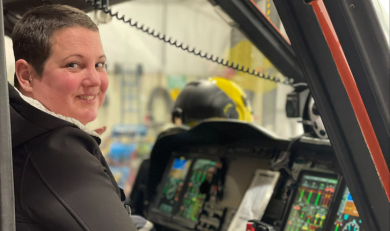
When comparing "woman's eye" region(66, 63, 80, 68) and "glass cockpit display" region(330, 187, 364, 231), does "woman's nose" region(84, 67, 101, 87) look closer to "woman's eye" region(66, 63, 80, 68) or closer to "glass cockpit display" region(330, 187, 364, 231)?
"woman's eye" region(66, 63, 80, 68)

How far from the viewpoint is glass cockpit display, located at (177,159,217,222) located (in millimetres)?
2338

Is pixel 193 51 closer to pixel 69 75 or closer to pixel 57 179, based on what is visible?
pixel 69 75

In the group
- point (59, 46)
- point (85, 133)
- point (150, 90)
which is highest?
point (150, 90)

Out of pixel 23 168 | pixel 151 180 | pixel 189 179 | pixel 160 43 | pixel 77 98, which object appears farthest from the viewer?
pixel 160 43

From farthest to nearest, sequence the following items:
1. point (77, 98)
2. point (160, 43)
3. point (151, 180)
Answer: point (160, 43) < point (151, 180) < point (77, 98)

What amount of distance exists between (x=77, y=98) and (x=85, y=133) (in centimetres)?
12

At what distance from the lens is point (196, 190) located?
94.2 inches

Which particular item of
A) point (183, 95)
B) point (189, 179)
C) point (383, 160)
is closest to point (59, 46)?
point (383, 160)

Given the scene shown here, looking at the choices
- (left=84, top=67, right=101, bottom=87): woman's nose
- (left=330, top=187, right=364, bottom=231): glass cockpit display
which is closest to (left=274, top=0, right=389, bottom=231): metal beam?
(left=84, top=67, right=101, bottom=87): woman's nose

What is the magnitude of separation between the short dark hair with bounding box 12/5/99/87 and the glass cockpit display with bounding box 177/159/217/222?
58.4 inches

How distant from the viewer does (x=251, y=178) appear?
7.02 ft

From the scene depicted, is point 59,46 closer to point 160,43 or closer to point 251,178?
point 251,178

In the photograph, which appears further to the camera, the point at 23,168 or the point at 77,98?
the point at 77,98

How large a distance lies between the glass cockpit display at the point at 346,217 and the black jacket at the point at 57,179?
3.53ft
